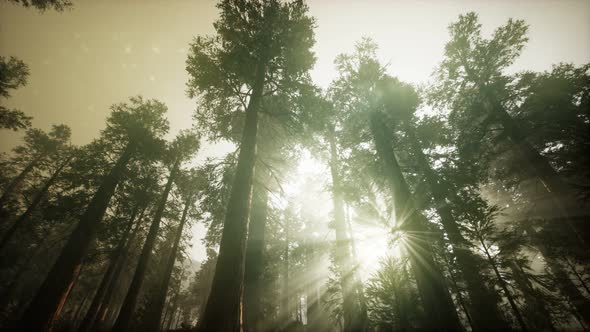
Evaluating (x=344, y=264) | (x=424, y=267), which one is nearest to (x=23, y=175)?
(x=344, y=264)

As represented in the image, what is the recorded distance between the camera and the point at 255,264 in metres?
8.69

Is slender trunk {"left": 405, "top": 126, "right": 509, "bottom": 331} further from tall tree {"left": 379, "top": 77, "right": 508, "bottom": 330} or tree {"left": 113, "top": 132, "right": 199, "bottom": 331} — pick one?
tree {"left": 113, "top": 132, "right": 199, "bottom": 331}

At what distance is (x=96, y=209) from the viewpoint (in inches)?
447

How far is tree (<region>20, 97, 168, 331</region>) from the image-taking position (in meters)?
8.70

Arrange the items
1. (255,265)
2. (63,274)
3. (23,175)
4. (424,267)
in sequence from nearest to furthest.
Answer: (424,267) < (255,265) < (63,274) < (23,175)

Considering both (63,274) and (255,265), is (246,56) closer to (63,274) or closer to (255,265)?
(255,265)

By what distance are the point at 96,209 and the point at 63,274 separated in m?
3.16

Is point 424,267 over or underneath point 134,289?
underneath

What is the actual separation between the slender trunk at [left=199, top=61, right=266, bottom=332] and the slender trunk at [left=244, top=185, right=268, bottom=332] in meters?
3.72

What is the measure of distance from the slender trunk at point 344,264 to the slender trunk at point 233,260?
6175 mm

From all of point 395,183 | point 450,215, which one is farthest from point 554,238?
Answer: point 395,183

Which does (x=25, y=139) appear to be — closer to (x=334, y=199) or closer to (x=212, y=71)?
(x=212, y=71)

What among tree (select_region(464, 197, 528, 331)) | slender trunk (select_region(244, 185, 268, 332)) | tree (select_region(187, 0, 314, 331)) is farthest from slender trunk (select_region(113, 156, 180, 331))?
tree (select_region(464, 197, 528, 331))

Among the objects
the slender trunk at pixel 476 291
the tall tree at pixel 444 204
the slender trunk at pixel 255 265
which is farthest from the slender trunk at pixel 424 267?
the slender trunk at pixel 255 265
